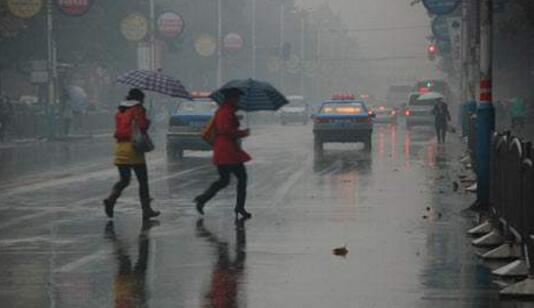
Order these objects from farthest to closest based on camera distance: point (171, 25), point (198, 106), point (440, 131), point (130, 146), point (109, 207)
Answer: point (171, 25) → point (440, 131) → point (198, 106) → point (109, 207) → point (130, 146)

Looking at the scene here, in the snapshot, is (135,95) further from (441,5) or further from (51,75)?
(51,75)

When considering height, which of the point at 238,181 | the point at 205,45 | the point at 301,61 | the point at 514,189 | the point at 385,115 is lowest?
the point at 385,115

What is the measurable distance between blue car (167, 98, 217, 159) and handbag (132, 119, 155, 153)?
16.4m

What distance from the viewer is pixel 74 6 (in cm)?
4491

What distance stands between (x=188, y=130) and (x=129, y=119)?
1693 centimetres

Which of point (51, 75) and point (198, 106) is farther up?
point (51, 75)

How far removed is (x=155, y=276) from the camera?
36.1ft

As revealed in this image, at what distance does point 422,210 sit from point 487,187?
3.79 ft

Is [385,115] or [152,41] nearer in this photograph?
[152,41]

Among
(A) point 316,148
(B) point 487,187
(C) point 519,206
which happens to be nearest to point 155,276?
(C) point 519,206

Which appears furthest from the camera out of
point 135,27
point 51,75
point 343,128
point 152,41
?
point 152,41

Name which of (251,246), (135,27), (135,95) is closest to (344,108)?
(135,27)

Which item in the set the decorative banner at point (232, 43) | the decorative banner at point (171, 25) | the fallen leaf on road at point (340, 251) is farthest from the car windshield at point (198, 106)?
the decorative banner at point (232, 43)

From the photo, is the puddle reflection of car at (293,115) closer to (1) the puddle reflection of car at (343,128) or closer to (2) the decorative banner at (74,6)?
(2) the decorative banner at (74,6)
